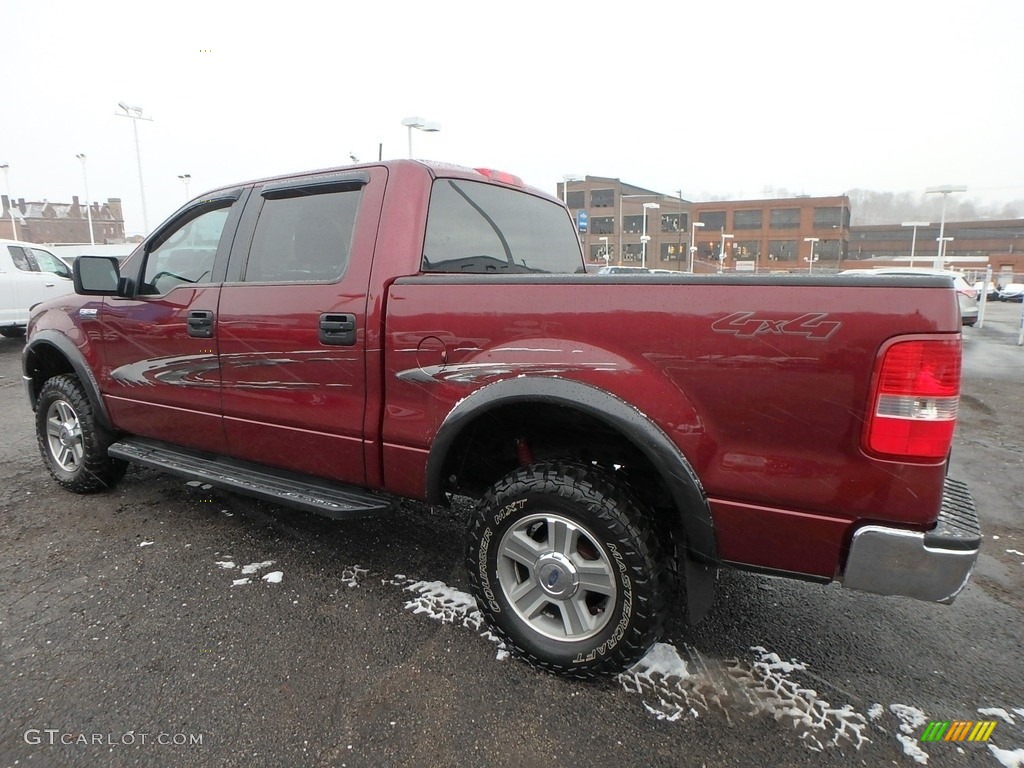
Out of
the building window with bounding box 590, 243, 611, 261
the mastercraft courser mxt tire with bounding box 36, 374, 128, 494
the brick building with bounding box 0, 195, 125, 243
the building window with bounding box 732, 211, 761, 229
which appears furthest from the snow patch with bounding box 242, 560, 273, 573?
the brick building with bounding box 0, 195, 125, 243

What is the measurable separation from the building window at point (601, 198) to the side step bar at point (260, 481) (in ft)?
272

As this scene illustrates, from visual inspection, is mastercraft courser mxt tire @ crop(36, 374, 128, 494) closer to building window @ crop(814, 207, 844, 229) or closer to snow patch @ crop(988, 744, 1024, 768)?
snow patch @ crop(988, 744, 1024, 768)

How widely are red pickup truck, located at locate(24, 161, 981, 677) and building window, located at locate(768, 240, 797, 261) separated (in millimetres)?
80993

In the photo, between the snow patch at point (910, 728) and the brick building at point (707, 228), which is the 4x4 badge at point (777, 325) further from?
the brick building at point (707, 228)

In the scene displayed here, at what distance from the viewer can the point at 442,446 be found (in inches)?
95.3

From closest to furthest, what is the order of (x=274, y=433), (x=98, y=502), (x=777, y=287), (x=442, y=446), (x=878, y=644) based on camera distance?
(x=777, y=287)
(x=442, y=446)
(x=878, y=644)
(x=274, y=433)
(x=98, y=502)

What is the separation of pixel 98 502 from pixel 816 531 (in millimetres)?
4264

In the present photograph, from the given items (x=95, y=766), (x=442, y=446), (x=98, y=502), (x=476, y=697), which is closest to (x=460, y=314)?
(x=442, y=446)

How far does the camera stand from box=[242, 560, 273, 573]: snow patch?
312 centimetres

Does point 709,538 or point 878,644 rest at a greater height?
point 709,538

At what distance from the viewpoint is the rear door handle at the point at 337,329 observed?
2.64 metres

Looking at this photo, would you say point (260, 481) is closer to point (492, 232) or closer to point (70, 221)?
point (492, 232)

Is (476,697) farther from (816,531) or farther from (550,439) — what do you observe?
(816,531)

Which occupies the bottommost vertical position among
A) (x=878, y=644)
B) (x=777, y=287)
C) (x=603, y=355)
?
(x=878, y=644)
